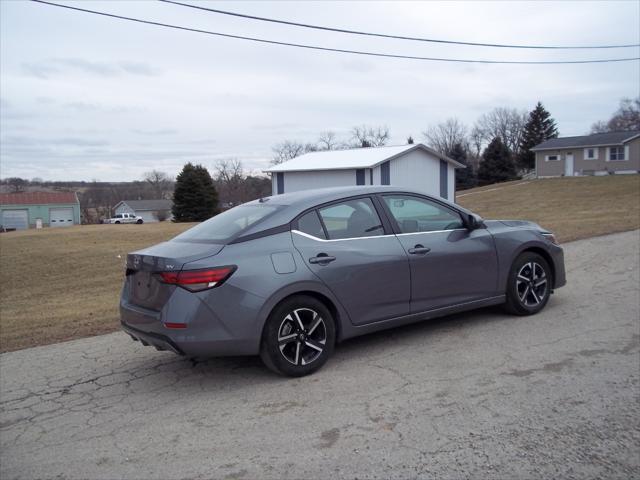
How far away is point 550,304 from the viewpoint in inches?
263

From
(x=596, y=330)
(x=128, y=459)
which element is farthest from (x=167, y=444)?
(x=596, y=330)

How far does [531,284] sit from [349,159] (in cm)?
2372

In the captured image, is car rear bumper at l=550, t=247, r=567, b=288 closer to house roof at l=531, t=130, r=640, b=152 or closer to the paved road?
the paved road

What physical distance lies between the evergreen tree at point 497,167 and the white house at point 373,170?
3668 centimetres

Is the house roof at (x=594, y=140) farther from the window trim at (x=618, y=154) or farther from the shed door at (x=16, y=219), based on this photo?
the shed door at (x=16, y=219)

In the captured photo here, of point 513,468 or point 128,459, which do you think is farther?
point 128,459

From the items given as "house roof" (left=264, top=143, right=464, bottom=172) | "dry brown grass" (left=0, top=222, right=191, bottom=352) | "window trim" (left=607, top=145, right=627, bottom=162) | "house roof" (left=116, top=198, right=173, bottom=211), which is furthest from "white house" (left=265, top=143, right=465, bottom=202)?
"house roof" (left=116, top=198, right=173, bottom=211)

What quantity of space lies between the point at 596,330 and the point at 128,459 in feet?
14.7

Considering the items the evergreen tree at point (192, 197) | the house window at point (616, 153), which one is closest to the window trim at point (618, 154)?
the house window at point (616, 153)

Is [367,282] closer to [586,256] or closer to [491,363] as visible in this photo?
[491,363]

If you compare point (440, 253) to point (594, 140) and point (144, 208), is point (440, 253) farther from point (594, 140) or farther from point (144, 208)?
point (144, 208)

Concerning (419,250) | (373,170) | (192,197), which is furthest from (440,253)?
(192,197)

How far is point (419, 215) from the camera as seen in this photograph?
220 inches

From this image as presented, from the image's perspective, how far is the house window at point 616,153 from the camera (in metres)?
50.1
